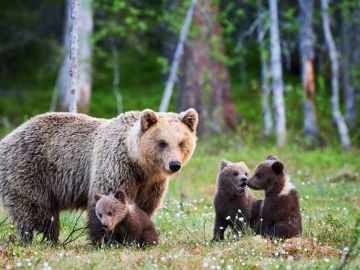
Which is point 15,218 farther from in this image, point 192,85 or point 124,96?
point 124,96

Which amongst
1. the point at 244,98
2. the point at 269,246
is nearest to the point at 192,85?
the point at 244,98

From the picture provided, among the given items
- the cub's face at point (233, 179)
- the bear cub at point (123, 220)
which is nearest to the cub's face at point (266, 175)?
the cub's face at point (233, 179)

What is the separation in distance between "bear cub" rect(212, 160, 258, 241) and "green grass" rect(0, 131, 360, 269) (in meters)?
0.18

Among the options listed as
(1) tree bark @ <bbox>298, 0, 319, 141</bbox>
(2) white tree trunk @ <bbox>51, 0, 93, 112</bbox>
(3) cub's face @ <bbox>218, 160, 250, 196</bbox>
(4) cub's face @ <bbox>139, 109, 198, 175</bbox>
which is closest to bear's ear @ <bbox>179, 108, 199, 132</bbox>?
(4) cub's face @ <bbox>139, 109, 198, 175</bbox>

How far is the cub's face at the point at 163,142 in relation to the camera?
8.29m

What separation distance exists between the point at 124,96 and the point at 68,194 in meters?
27.0

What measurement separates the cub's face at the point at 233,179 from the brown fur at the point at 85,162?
505 millimetres

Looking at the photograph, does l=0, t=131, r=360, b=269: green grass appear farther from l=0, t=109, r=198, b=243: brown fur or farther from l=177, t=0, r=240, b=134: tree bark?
l=177, t=0, r=240, b=134: tree bark

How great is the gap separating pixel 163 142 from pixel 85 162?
1.29 metres

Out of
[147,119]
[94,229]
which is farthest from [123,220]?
[147,119]

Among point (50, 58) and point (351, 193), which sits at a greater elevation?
point (50, 58)

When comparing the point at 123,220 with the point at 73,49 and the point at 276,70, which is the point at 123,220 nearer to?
the point at 73,49

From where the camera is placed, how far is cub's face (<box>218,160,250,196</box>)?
863cm

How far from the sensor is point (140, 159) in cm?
845
